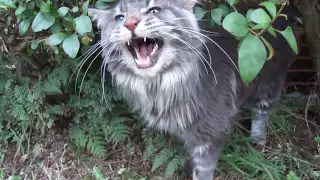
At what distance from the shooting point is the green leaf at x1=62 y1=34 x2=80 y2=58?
82.8 inches

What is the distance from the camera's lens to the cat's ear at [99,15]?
2.45 meters

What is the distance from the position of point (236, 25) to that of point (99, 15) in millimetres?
971

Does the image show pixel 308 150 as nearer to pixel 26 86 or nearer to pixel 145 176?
pixel 145 176

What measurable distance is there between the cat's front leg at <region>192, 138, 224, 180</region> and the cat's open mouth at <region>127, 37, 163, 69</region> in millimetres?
706

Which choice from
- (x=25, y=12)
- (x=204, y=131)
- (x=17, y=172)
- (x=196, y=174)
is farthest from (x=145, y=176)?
(x=25, y=12)

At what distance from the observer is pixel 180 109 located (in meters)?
2.57

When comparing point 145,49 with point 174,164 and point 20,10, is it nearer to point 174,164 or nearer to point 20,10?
point 20,10

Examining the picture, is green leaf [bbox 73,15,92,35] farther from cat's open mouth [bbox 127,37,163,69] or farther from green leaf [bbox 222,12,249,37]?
green leaf [bbox 222,12,249,37]

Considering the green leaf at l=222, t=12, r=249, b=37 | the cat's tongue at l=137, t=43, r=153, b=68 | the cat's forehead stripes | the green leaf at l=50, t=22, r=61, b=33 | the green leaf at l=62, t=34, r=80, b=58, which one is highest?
the green leaf at l=222, t=12, r=249, b=37

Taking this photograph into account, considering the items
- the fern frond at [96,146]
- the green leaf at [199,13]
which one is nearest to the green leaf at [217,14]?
the green leaf at [199,13]

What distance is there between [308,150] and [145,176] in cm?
127

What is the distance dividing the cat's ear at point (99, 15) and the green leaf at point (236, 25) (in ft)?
2.85

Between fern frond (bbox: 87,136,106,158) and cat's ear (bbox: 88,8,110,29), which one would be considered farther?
fern frond (bbox: 87,136,106,158)

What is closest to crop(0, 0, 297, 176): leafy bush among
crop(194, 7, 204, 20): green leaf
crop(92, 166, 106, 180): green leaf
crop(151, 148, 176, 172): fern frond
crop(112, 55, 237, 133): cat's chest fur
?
crop(151, 148, 176, 172): fern frond
